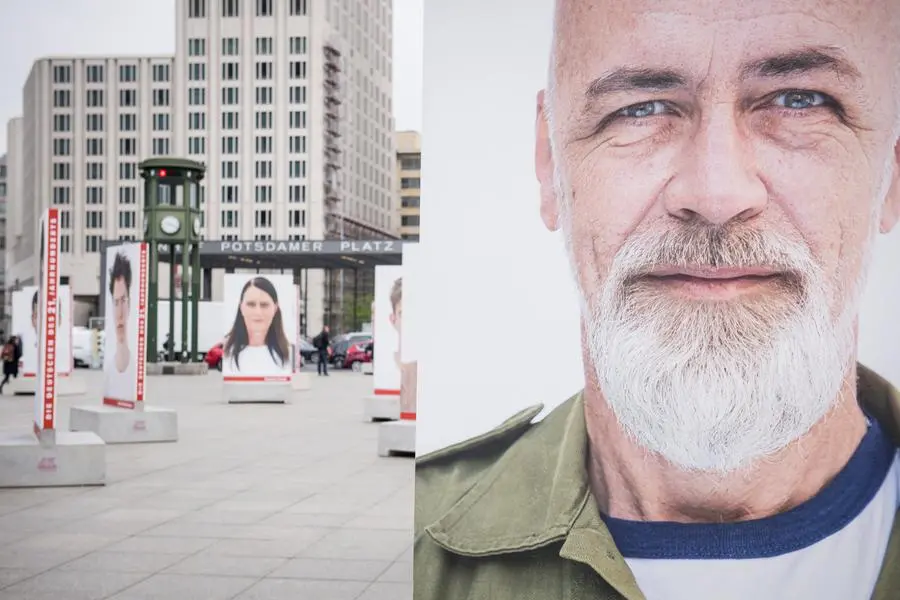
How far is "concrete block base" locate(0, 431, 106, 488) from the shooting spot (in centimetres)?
1309

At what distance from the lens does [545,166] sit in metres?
5.02

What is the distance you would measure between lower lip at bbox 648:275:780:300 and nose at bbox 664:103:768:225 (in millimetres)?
223

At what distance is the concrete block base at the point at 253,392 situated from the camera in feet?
87.7

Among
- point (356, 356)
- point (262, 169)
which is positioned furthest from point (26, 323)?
point (262, 169)

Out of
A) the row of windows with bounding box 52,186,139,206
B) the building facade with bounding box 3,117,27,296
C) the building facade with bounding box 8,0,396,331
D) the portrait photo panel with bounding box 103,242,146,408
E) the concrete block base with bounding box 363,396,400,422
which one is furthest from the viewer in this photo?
the row of windows with bounding box 52,186,139,206

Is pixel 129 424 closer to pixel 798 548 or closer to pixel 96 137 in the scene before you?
pixel 798 548

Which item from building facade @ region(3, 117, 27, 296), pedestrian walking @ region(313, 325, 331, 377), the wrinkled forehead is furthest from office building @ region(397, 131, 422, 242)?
the wrinkled forehead

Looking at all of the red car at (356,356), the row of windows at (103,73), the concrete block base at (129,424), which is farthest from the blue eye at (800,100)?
the row of windows at (103,73)

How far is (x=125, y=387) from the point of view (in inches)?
703

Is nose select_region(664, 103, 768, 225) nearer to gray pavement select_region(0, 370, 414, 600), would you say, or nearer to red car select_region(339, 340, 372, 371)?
gray pavement select_region(0, 370, 414, 600)

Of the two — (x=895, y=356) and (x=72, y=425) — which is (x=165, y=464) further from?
(x=895, y=356)

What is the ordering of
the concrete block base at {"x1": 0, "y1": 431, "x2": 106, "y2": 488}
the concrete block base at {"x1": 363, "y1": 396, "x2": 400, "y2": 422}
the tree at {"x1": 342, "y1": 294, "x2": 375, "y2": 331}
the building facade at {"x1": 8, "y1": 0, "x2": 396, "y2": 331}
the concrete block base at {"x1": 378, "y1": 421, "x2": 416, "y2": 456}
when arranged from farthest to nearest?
the building facade at {"x1": 8, "y1": 0, "x2": 396, "y2": 331} → the tree at {"x1": 342, "y1": 294, "x2": 375, "y2": 331} → the concrete block base at {"x1": 363, "y1": 396, "x2": 400, "y2": 422} → the concrete block base at {"x1": 378, "y1": 421, "x2": 416, "y2": 456} → the concrete block base at {"x1": 0, "y1": 431, "x2": 106, "y2": 488}

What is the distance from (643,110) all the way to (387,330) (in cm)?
1558

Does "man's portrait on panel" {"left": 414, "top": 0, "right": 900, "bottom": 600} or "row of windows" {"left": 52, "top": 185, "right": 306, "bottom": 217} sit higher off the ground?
"row of windows" {"left": 52, "top": 185, "right": 306, "bottom": 217}
